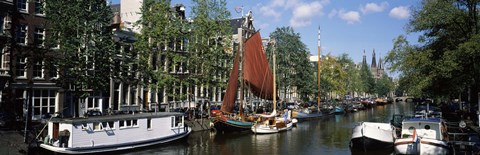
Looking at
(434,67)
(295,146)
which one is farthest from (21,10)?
(434,67)

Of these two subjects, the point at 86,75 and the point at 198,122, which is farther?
the point at 198,122

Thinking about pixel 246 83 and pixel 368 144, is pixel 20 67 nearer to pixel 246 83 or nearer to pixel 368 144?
pixel 246 83

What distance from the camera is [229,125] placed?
43.4 m

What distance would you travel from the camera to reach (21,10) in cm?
3875

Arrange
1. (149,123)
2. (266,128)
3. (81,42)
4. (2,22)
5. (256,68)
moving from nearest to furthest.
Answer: (81,42) < (149,123) < (2,22) < (266,128) < (256,68)

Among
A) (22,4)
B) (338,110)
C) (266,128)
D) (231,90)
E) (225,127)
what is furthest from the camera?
(338,110)

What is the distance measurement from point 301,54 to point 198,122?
138 ft

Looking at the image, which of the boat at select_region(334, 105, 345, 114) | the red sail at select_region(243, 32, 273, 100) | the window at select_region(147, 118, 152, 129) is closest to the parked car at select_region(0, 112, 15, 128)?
the window at select_region(147, 118, 152, 129)

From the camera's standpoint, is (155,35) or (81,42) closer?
(81,42)

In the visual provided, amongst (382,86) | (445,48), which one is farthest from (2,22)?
(382,86)

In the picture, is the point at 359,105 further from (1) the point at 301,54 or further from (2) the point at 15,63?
(2) the point at 15,63

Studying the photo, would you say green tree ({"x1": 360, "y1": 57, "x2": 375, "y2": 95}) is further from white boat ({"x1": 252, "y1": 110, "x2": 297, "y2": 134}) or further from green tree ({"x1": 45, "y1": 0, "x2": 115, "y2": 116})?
green tree ({"x1": 45, "y1": 0, "x2": 115, "y2": 116})

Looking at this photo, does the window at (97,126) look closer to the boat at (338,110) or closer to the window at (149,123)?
the window at (149,123)

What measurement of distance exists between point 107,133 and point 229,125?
16143 millimetres
